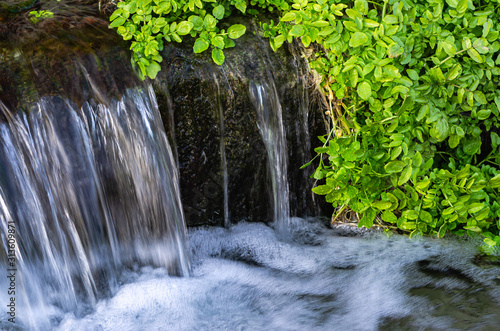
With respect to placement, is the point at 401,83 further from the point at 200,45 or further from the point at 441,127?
the point at 200,45

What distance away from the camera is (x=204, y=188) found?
9.62ft

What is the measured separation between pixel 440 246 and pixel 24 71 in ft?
8.34

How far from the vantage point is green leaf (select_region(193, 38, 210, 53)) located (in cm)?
261

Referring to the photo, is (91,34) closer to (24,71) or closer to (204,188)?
(24,71)

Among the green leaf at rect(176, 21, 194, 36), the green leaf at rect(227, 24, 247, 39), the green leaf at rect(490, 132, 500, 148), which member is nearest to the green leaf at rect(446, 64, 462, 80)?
the green leaf at rect(490, 132, 500, 148)

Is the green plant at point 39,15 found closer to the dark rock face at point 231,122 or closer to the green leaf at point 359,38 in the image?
the dark rock face at point 231,122

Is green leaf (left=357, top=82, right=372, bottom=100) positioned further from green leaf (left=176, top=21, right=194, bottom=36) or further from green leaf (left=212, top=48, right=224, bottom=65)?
green leaf (left=176, top=21, right=194, bottom=36)

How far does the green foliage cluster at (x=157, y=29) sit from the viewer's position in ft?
8.46

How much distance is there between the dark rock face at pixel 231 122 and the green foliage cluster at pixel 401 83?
0.44ft

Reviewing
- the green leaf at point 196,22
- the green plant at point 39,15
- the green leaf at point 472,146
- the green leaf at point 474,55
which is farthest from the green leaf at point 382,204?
the green plant at point 39,15

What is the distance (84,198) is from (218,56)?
1049 millimetres

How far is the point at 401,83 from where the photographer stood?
2441 millimetres

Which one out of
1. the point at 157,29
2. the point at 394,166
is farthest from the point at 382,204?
the point at 157,29

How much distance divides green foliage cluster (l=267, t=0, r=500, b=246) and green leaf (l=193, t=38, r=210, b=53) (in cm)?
39
